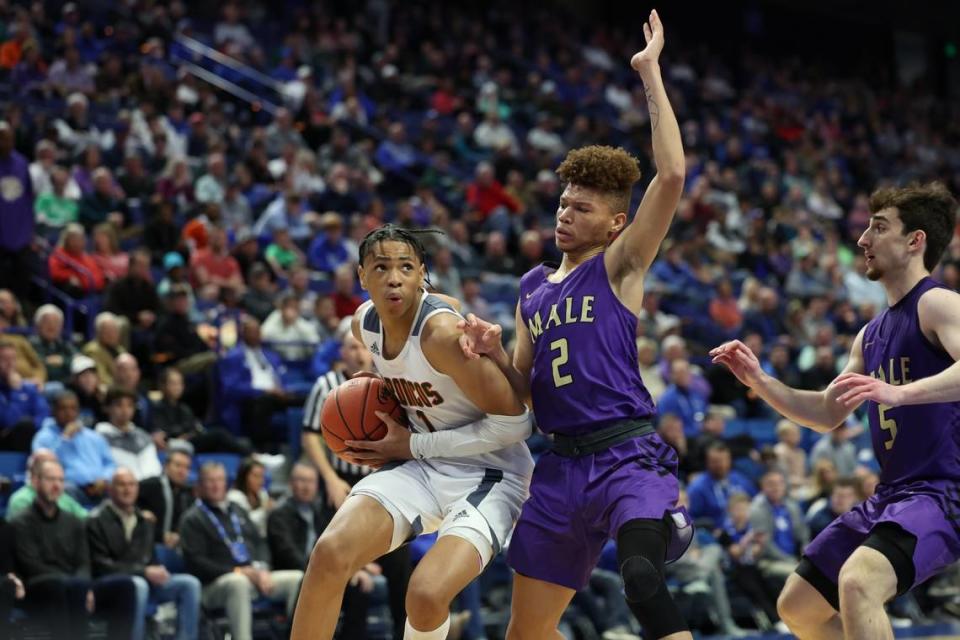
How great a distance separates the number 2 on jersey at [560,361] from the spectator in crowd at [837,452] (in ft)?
26.9

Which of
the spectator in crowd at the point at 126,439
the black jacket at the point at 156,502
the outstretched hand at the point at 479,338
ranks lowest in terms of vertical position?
the black jacket at the point at 156,502

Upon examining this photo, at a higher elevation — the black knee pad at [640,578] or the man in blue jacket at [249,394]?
the man in blue jacket at [249,394]

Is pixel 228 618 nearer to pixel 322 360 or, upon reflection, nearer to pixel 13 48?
pixel 322 360

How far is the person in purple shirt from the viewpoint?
10859mm

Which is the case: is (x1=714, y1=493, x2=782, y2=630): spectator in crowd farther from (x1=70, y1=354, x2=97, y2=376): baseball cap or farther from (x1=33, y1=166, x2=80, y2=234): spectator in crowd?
(x1=33, y1=166, x2=80, y2=234): spectator in crowd

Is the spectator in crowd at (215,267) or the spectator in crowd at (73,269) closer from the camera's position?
the spectator in crowd at (73,269)

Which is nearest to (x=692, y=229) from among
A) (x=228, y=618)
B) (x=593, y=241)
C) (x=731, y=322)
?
(x=731, y=322)

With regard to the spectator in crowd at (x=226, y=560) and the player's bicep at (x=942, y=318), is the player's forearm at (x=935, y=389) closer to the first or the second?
the player's bicep at (x=942, y=318)

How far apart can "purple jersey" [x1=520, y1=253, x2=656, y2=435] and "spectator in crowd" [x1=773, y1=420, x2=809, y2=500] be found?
25.2 feet

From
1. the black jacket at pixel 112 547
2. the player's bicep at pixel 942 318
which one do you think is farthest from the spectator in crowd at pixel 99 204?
the player's bicep at pixel 942 318

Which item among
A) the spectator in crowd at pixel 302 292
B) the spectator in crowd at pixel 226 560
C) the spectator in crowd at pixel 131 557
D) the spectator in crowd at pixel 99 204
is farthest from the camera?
the spectator in crowd at pixel 99 204

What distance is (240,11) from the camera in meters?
18.5

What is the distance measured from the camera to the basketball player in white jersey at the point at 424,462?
4668mm

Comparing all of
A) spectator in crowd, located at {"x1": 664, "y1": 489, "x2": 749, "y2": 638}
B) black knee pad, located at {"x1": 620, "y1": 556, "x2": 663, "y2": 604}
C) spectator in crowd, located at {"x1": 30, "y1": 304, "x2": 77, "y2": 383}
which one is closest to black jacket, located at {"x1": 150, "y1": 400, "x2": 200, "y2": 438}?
spectator in crowd, located at {"x1": 30, "y1": 304, "x2": 77, "y2": 383}
